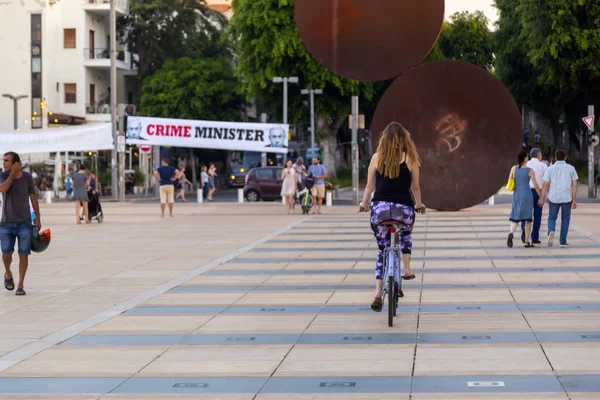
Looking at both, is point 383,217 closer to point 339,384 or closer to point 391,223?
point 391,223

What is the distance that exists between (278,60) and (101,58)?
1218cm

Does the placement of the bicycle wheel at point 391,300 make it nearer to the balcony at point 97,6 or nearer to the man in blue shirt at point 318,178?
the man in blue shirt at point 318,178

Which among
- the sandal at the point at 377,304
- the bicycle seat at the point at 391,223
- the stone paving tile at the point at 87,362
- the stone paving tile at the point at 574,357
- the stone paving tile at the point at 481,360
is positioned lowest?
the stone paving tile at the point at 87,362

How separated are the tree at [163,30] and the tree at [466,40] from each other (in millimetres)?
15202

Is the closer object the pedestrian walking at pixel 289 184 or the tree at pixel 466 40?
the pedestrian walking at pixel 289 184

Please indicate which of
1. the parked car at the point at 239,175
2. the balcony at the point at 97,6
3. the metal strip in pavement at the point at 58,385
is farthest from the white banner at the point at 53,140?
the metal strip in pavement at the point at 58,385

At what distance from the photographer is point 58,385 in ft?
26.2

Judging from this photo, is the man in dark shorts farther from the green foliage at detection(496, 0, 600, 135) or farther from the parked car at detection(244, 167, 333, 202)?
the green foliage at detection(496, 0, 600, 135)

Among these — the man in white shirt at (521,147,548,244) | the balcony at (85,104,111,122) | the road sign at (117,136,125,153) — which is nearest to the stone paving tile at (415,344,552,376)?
the man in white shirt at (521,147,548,244)

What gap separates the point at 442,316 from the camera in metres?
11.2

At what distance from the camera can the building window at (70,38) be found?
6378 centimetres

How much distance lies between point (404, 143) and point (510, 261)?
641cm

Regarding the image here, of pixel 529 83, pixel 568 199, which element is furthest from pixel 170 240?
pixel 529 83

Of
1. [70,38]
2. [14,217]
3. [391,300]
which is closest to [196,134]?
[70,38]
